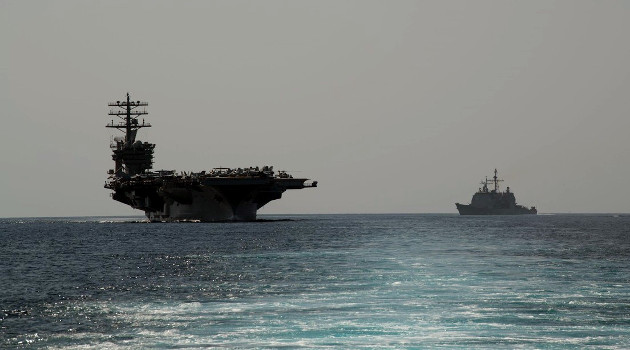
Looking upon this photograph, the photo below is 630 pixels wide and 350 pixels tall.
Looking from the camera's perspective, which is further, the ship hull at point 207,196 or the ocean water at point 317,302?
the ship hull at point 207,196

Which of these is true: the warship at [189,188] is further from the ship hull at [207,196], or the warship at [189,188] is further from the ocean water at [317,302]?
the ocean water at [317,302]

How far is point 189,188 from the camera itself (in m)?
121

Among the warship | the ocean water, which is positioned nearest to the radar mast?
the warship

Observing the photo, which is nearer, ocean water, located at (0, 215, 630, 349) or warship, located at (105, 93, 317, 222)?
ocean water, located at (0, 215, 630, 349)

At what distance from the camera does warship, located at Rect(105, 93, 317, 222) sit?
118 metres

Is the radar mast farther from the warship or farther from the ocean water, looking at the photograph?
the ocean water

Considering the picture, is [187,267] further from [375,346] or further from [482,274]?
[375,346]

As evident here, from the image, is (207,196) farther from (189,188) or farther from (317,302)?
(317,302)

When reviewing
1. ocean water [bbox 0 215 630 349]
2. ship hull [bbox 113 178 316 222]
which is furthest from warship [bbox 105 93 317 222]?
ocean water [bbox 0 215 630 349]

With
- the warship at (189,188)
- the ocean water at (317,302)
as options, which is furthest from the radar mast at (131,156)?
the ocean water at (317,302)

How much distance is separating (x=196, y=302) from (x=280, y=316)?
5.18 m

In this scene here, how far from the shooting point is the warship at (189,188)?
387ft

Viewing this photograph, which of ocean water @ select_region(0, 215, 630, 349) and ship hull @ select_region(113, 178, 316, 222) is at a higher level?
ship hull @ select_region(113, 178, 316, 222)

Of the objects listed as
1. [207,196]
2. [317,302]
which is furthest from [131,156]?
[317,302]
